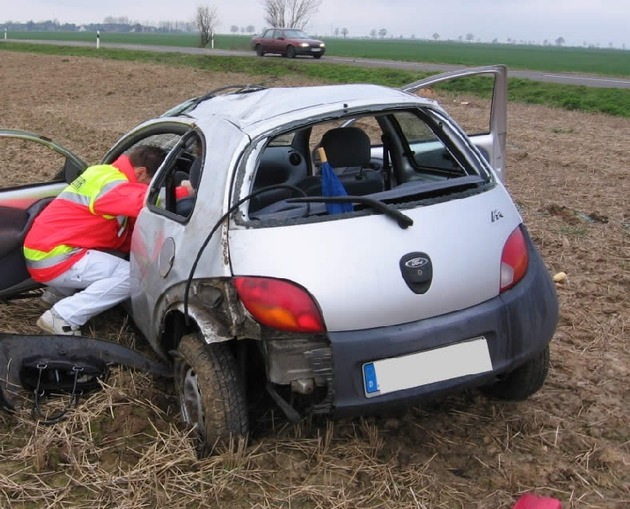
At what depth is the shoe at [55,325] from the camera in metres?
4.19

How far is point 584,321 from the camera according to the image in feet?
15.3

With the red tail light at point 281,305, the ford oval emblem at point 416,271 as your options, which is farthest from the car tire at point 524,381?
the red tail light at point 281,305

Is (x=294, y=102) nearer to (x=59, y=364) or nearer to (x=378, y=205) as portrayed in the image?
(x=378, y=205)

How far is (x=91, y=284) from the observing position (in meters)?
4.24

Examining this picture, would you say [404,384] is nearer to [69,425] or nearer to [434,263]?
[434,263]

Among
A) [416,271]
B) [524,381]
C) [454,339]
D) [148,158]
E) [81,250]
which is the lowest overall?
[524,381]

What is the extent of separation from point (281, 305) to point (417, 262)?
551 mm

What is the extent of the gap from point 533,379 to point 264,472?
130 centimetres

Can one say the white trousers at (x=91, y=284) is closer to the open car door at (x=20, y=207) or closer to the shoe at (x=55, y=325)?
the shoe at (x=55, y=325)

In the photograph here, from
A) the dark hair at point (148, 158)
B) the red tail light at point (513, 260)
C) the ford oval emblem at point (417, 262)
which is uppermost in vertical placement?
the dark hair at point (148, 158)

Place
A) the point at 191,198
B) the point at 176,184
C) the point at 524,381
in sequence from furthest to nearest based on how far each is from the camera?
the point at 176,184 → the point at 191,198 → the point at 524,381

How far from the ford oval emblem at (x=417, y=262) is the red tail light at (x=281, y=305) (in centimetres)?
40

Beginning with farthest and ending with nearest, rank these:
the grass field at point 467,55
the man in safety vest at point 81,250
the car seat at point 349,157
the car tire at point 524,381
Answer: the grass field at point 467,55, the man in safety vest at point 81,250, the car seat at point 349,157, the car tire at point 524,381

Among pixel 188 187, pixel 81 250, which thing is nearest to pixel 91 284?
pixel 81 250
